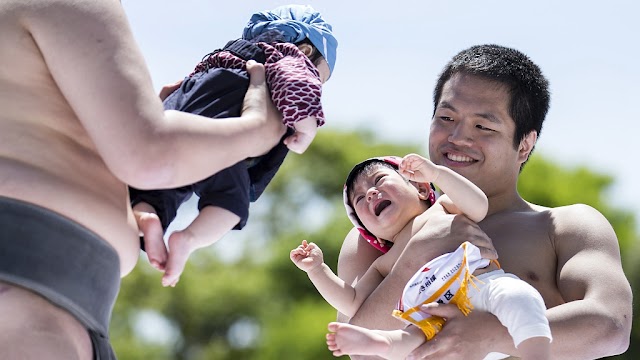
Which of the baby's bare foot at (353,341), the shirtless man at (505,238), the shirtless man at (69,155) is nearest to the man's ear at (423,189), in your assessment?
the shirtless man at (505,238)

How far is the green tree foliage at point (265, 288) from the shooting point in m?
16.5

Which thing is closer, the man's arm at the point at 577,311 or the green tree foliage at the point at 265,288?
the man's arm at the point at 577,311

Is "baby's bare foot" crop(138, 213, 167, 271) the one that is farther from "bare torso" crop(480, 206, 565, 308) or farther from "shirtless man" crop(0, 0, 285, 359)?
"bare torso" crop(480, 206, 565, 308)

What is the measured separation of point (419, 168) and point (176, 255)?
3.12ft

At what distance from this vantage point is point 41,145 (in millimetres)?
1952

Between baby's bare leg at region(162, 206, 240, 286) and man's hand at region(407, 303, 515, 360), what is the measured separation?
75 centimetres

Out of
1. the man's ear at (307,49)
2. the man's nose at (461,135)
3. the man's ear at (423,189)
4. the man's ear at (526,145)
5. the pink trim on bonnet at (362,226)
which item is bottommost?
the pink trim on bonnet at (362,226)

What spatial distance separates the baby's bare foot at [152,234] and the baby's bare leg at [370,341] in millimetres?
662

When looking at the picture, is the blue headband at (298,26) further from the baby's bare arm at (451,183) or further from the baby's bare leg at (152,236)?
the baby's bare leg at (152,236)

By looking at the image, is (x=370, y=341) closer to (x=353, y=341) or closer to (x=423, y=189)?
(x=353, y=341)

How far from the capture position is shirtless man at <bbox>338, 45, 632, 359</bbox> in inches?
113

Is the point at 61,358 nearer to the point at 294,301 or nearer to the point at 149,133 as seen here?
the point at 149,133

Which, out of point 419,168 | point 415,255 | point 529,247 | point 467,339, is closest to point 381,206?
Answer: point 415,255

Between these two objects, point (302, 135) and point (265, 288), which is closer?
point (302, 135)
